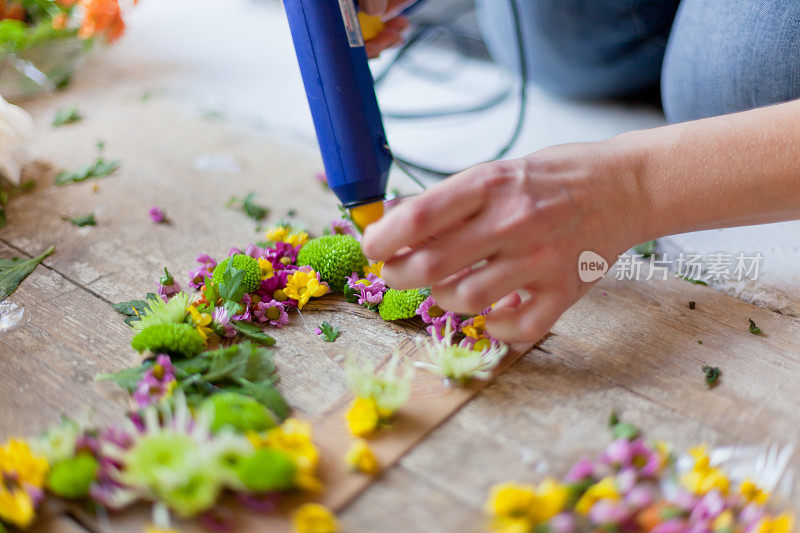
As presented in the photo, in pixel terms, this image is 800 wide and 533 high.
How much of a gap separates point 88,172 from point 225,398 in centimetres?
66

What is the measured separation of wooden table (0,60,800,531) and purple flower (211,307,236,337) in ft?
0.17

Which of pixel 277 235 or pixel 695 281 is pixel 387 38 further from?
pixel 695 281

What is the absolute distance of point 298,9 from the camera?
755mm

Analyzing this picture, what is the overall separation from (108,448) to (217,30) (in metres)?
1.48

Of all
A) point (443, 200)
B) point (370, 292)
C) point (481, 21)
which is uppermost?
point (481, 21)

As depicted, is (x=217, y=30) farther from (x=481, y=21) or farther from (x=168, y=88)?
(x=481, y=21)

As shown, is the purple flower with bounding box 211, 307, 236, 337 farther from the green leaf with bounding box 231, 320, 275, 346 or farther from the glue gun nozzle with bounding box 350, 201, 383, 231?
the glue gun nozzle with bounding box 350, 201, 383, 231

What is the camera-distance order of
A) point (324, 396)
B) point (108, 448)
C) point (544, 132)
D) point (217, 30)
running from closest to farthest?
→ 1. point (108, 448)
2. point (324, 396)
3. point (544, 132)
4. point (217, 30)

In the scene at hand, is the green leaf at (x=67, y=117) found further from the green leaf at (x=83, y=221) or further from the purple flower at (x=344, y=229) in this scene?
the purple flower at (x=344, y=229)

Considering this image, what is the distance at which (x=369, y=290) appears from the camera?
0.77 m

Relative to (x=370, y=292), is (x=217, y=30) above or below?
above

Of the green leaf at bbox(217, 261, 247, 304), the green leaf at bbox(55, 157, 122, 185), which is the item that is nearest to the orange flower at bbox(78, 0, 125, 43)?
the green leaf at bbox(55, 157, 122, 185)

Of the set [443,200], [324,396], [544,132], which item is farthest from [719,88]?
[324,396]

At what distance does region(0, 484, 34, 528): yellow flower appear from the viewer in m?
0.52
